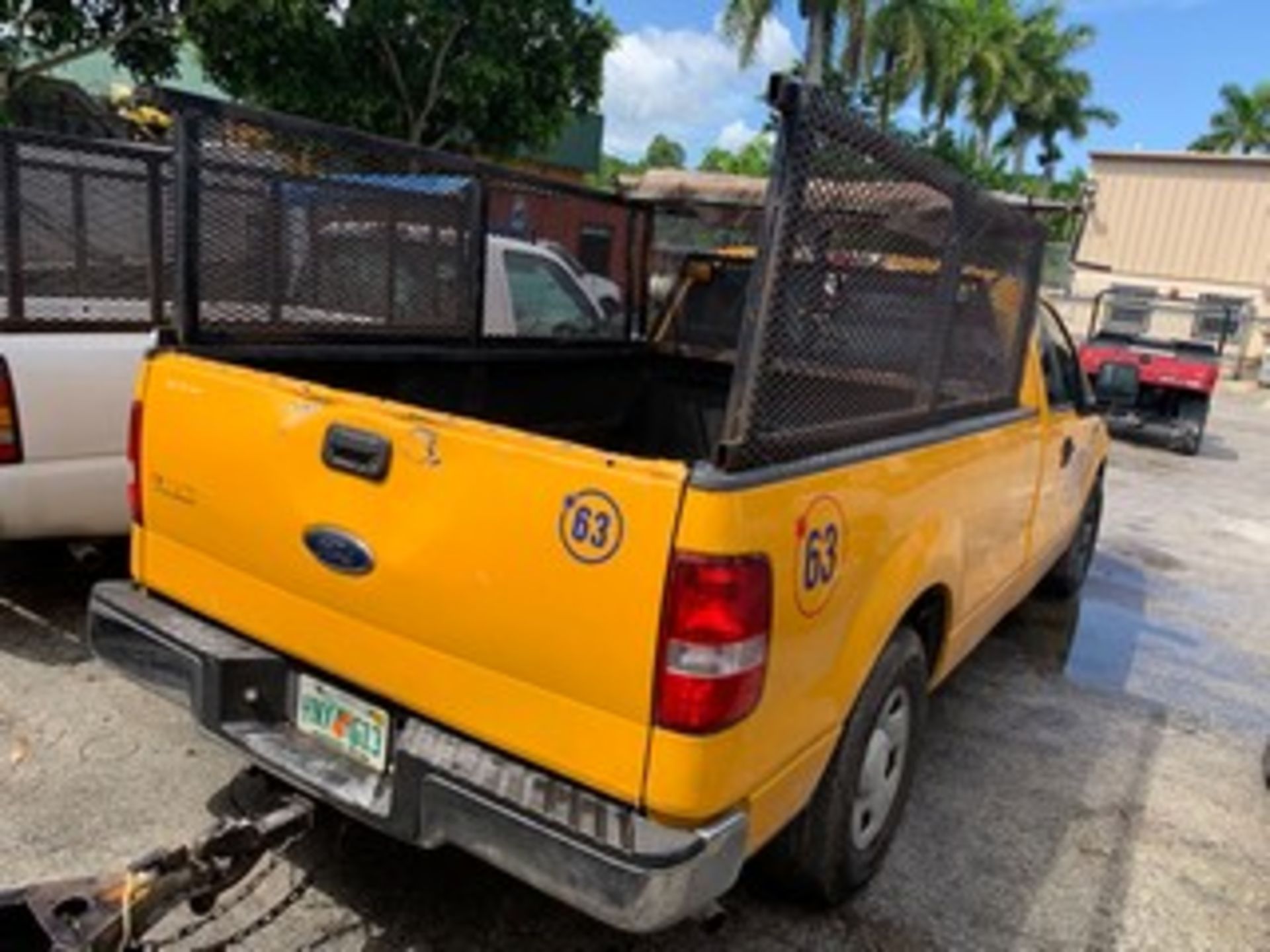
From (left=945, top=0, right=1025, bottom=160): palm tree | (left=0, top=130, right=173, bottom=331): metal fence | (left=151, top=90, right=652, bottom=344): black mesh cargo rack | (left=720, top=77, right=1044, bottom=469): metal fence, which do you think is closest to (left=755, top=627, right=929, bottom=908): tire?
(left=720, top=77, right=1044, bottom=469): metal fence

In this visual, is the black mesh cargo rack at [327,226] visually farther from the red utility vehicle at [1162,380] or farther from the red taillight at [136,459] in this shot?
the red utility vehicle at [1162,380]

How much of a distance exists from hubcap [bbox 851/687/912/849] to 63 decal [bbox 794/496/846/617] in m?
0.64

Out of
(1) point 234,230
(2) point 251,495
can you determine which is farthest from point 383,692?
(1) point 234,230

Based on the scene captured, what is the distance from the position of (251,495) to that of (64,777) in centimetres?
139

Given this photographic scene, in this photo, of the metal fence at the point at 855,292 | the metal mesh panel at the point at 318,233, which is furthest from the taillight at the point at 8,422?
the metal fence at the point at 855,292

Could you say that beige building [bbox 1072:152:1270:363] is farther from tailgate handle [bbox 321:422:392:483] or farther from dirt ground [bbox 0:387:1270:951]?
tailgate handle [bbox 321:422:392:483]

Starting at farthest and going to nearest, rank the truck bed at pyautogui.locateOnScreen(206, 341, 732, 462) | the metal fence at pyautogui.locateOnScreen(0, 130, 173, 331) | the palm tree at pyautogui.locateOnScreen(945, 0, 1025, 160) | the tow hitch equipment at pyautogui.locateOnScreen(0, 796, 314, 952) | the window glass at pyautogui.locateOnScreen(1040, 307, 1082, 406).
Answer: the palm tree at pyautogui.locateOnScreen(945, 0, 1025, 160) → the window glass at pyautogui.locateOnScreen(1040, 307, 1082, 406) → the metal fence at pyautogui.locateOnScreen(0, 130, 173, 331) → the truck bed at pyautogui.locateOnScreen(206, 341, 732, 462) → the tow hitch equipment at pyautogui.locateOnScreen(0, 796, 314, 952)

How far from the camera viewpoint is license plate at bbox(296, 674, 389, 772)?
2547 millimetres

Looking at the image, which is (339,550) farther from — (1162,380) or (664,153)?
(664,153)

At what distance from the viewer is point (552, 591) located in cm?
221

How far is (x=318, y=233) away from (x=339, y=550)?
5.89ft

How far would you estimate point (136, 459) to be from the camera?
9.96 ft

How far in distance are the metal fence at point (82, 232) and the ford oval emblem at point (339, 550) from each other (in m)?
2.40

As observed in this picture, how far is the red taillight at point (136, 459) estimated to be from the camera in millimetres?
3008
